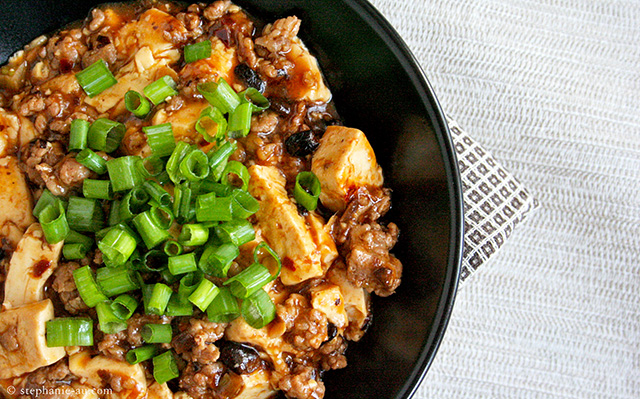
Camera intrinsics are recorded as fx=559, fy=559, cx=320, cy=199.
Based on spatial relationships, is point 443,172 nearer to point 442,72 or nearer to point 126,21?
point 442,72

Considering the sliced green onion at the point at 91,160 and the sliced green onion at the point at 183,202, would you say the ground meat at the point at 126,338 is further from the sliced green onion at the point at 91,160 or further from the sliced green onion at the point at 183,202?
the sliced green onion at the point at 91,160

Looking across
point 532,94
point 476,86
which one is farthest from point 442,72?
point 532,94

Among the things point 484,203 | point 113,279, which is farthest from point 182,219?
point 484,203

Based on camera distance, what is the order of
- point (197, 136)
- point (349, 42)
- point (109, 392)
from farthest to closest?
point (349, 42)
point (197, 136)
point (109, 392)

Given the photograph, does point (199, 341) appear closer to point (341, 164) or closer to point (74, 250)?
point (74, 250)

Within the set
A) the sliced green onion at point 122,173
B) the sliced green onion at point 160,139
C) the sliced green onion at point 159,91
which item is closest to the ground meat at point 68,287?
the sliced green onion at point 122,173

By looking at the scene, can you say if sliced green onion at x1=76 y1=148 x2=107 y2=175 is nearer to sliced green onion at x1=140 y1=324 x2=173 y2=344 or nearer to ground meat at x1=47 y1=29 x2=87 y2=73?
ground meat at x1=47 y1=29 x2=87 y2=73
